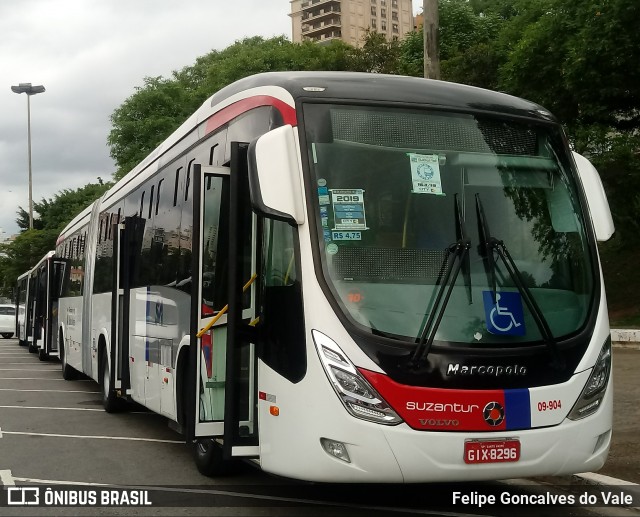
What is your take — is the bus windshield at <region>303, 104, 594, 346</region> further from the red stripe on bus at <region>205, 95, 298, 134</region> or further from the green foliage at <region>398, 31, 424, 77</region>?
the green foliage at <region>398, 31, 424, 77</region>

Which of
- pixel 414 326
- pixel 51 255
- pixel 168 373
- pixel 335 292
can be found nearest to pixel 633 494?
pixel 414 326

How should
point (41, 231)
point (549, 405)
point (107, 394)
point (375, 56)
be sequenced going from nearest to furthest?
1. point (549, 405)
2. point (107, 394)
3. point (375, 56)
4. point (41, 231)

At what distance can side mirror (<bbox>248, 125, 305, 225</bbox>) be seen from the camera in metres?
5.91

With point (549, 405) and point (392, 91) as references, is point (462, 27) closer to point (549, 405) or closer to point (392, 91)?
point (392, 91)

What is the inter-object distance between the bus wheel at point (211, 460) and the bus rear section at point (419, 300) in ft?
3.24

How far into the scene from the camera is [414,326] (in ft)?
19.1

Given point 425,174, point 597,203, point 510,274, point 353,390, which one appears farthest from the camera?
point 597,203

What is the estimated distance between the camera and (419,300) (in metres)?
5.91

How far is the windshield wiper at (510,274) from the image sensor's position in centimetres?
603

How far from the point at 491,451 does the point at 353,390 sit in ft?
3.12

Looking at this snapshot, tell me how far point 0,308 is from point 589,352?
139ft

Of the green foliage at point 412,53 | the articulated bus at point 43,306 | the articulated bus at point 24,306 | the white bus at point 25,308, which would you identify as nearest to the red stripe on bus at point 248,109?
the articulated bus at point 43,306

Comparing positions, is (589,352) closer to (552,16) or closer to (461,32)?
(552,16)

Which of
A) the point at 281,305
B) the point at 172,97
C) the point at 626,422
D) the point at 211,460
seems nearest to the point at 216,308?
the point at 281,305
